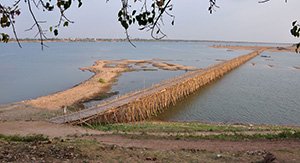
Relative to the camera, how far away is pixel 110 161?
7.15 metres

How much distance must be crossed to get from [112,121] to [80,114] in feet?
5.76

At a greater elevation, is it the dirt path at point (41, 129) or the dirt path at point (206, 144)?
the dirt path at point (206, 144)

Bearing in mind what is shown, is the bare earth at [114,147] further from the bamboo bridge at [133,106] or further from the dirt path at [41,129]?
the bamboo bridge at [133,106]

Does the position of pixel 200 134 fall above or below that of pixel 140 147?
below

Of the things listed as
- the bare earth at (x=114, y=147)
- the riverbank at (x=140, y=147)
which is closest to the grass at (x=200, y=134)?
the riverbank at (x=140, y=147)

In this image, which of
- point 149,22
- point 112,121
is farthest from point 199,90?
point 149,22

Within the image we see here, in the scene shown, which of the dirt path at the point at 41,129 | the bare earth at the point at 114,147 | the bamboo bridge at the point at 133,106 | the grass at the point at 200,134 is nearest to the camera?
the bare earth at the point at 114,147

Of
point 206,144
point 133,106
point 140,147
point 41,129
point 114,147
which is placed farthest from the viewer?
point 133,106

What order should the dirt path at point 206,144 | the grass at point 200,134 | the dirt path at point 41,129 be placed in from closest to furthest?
the dirt path at point 206,144 → the grass at point 200,134 → the dirt path at point 41,129

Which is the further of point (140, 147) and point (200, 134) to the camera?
point (200, 134)

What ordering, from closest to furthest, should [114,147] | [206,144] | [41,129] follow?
[114,147] < [206,144] < [41,129]

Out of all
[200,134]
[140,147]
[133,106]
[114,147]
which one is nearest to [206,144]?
[140,147]

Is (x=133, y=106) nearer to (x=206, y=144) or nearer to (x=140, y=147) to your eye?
(x=206, y=144)

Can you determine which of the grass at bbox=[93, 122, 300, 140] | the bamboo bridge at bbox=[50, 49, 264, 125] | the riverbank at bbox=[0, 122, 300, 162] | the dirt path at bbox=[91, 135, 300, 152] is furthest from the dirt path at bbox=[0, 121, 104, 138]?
the dirt path at bbox=[91, 135, 300, 152]
